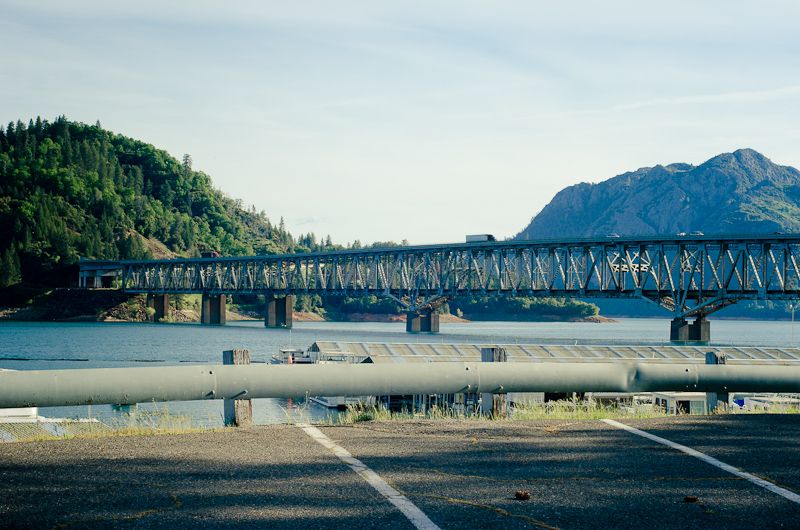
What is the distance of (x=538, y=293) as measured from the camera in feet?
568

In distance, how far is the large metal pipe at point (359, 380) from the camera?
51.9 ft

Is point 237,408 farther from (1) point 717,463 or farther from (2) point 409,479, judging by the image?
(1) point 717,463

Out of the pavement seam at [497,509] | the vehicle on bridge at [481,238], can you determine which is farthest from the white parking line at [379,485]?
the vehicle on bridge at [481,238]

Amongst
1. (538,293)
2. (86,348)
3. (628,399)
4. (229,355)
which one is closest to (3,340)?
(86,348)

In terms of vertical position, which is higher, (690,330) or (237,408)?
(690,330)

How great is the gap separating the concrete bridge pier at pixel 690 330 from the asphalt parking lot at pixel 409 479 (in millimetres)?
142958

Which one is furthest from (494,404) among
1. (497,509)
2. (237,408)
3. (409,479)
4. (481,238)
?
(481,238)

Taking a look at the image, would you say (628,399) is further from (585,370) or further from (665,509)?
(665,509)

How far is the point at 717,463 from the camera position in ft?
46.2

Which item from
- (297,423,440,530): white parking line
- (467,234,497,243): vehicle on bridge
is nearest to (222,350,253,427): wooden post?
(297,423,440,530): white parking line

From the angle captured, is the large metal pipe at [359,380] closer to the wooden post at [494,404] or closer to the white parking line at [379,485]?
the wooden post at [494,404]

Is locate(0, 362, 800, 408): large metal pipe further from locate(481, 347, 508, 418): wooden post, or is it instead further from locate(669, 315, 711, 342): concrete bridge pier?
locate(669, 315, 711, 342): concrete bridge pier

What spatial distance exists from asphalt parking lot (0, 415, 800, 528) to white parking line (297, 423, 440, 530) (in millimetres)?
97

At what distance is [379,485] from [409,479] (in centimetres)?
53
